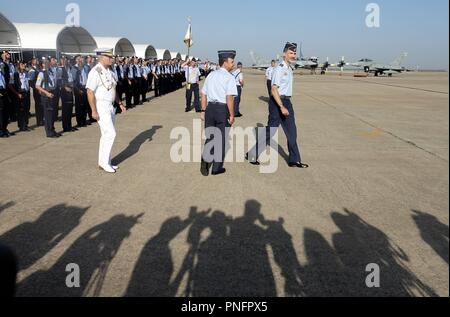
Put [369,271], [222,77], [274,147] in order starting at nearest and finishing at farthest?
1. [369,271]
2. [222,77]
3. [274,147]

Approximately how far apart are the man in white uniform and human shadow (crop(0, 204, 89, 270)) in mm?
1721

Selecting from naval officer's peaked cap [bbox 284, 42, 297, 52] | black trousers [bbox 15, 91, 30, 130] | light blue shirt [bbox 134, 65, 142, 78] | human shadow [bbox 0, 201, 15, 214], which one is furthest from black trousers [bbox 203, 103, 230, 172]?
Answer: light blue shirt [bbox 134, 65, 142, 78]

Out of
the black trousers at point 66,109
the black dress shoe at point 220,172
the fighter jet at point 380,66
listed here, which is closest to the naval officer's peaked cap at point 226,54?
the black dress shoe at point 220,172

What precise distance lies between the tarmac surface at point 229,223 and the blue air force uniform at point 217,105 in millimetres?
333

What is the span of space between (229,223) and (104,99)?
320cm

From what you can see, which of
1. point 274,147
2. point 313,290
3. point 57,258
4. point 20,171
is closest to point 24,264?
point 57,258

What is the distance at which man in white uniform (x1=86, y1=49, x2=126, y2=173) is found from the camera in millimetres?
5895

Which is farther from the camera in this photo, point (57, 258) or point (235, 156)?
point (235, 156)

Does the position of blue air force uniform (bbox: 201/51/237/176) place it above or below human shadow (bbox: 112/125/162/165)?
above

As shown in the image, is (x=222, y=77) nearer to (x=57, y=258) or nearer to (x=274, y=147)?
(x=274, y=147)

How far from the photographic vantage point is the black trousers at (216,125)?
237 inches

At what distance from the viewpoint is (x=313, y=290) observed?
2934 millimetres

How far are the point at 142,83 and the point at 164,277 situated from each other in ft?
48.5

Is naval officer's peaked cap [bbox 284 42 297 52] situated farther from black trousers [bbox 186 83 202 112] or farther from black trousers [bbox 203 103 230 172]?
black trousers [bbox 186 83 202 112]
